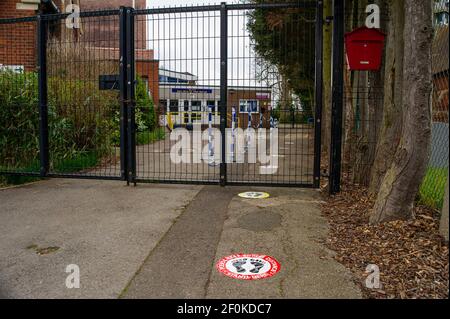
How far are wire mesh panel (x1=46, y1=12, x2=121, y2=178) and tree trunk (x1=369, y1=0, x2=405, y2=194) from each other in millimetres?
4816

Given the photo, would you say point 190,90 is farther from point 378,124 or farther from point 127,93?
point 378,124

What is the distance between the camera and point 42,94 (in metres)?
7.64

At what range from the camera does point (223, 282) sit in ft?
11.3

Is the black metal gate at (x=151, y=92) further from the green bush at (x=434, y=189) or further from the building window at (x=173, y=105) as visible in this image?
the green bush at (x=434, y=189)

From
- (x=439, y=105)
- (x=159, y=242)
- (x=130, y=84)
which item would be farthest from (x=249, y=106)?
(x=159, y=242)

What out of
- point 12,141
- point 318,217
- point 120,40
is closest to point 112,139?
point 12,141

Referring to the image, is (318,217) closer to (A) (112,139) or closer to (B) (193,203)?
(B) (193,203)

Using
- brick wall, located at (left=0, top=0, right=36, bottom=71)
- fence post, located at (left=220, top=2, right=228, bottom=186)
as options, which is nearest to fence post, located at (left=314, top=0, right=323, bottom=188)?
fence post, located at (left=220, top=2, right=228, bottom=186)

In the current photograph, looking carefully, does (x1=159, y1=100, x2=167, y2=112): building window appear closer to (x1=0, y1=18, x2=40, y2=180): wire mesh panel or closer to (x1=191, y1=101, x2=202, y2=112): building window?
(x1=191, y1=101, x2=202, y2=112): building window

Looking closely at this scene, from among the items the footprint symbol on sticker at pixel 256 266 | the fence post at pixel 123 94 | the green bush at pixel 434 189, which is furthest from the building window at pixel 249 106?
the footprint symbol on sticker at pixel 256 266

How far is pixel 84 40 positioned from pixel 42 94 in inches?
64.9

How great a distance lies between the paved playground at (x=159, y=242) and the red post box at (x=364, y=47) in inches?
80.9

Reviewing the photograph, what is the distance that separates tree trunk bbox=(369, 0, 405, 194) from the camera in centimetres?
528

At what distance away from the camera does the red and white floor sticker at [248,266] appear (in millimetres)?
3566
